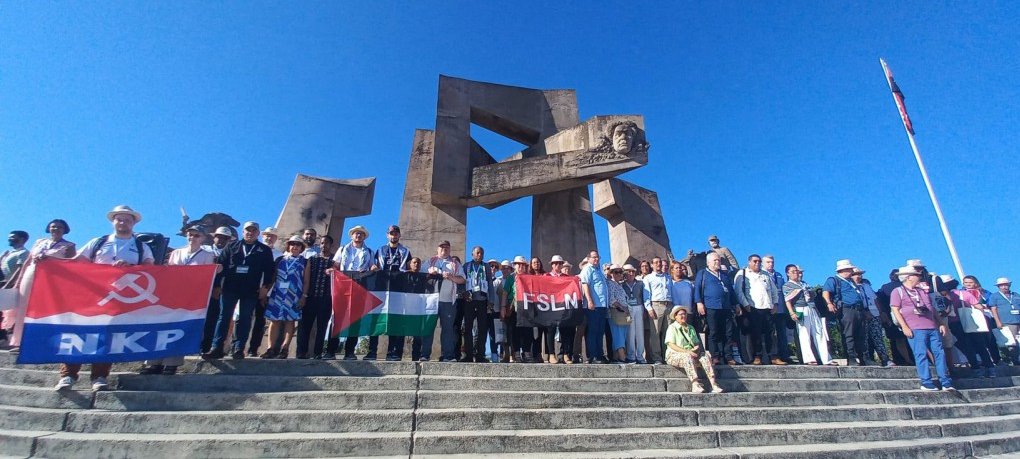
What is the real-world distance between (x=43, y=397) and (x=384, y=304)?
3.75 m

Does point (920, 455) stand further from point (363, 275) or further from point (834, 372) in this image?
point (363, 275)

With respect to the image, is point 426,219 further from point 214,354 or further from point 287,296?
point 214,354

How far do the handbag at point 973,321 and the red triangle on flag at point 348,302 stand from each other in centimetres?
1159

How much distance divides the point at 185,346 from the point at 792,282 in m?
9.74

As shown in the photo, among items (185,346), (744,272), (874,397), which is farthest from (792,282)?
(185,346)

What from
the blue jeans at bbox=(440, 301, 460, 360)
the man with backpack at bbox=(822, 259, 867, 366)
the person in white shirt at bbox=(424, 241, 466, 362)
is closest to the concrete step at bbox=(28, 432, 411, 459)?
the blue jeans at bbox=(440, 301, 460, 360)

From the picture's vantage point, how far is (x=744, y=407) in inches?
228

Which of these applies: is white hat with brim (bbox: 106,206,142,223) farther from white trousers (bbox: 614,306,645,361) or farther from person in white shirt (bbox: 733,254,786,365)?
person in white shirt (bbox: 733,254,786,365)

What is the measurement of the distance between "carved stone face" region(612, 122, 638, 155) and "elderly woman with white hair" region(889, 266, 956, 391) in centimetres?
636

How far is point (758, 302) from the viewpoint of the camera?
7.83m

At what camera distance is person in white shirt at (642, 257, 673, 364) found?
7.88 meters

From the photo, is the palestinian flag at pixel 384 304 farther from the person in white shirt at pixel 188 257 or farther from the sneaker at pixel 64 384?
the sneaker at pixel 64 384

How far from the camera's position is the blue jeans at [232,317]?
566 centimetres

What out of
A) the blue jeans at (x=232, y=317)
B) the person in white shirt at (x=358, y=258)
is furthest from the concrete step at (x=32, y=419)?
the person in white shirt at (x=358, y=258)
